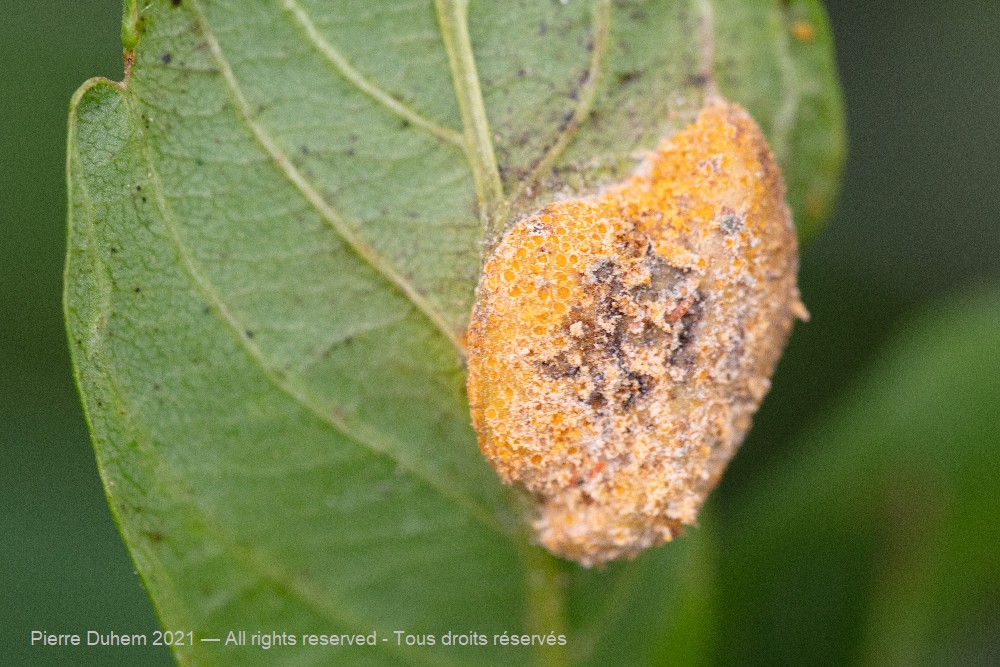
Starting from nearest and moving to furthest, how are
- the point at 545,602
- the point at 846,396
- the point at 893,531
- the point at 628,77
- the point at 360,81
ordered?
the point at 360,81 < the point at 628,77 < the point at 545,602 < the point at 893,531 < the point at 846,396

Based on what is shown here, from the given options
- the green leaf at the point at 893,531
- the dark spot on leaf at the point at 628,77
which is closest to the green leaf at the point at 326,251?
the dark spot on leaf at the point at 628,77

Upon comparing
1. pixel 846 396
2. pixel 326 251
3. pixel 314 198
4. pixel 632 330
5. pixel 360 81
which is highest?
pixel 360 81

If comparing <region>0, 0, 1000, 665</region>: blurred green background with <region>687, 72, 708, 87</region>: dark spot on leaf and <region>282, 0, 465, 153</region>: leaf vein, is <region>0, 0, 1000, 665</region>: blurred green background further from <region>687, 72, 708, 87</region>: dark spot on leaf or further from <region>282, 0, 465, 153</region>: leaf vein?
<region>282, 0, 465, 153</region>: leaf vein

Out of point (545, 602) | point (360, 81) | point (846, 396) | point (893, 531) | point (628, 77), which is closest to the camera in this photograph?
point (360, 81)

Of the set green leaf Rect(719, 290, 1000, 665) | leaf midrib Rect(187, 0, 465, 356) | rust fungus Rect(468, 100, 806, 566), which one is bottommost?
green leaf Rect(719, 290, 1000, 665)

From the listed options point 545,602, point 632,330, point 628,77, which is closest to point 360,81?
point 628,77

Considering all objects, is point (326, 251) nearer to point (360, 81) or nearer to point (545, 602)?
point (360, 81)

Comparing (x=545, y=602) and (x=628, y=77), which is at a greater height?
(x=628, y=77)

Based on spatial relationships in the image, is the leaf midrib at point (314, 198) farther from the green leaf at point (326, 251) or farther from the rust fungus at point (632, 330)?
the rust fungus at point (632, 330)

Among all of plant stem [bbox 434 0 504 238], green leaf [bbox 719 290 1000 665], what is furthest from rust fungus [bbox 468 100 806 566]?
green leaf [bbox 719 290 1000 665]
